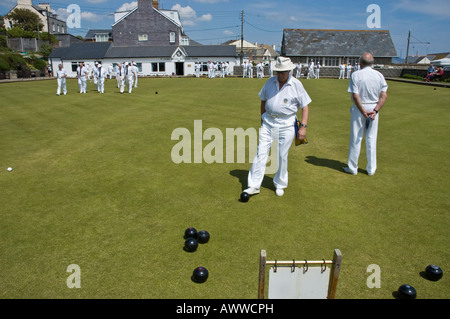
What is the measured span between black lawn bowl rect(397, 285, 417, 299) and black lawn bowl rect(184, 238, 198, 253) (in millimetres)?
2517

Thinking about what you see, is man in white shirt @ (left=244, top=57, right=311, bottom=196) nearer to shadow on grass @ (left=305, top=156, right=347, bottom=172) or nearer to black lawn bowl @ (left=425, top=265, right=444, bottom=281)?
shadow on grass @ (left=305, top=156, right=347, bottom=172)

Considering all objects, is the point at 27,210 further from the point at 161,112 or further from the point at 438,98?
the point at 438,98

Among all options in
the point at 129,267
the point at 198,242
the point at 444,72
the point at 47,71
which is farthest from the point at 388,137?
the point at 47,71

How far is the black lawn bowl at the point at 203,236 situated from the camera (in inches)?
196

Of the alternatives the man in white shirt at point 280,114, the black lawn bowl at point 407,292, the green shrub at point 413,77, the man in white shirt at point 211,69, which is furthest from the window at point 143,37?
the black lawn bowl at point 407,292

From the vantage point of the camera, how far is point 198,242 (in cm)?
507

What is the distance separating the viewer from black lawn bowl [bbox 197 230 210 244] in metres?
4.98

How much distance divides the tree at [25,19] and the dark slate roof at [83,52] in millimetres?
33654

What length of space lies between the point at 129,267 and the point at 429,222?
4707 mm

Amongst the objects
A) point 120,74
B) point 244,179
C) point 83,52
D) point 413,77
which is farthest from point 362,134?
point 83,52

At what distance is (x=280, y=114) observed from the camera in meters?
6.43

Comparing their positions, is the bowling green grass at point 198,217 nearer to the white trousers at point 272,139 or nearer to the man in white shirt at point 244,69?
the white trousers at point 272,139

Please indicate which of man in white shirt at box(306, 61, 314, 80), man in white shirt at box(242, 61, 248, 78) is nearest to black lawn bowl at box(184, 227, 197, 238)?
man in white shirt at box(306, 61, 314, 80)

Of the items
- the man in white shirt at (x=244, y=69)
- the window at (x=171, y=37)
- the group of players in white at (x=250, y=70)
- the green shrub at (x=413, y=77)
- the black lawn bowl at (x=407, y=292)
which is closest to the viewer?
the black lawn bowl at (x=407, y=292)
